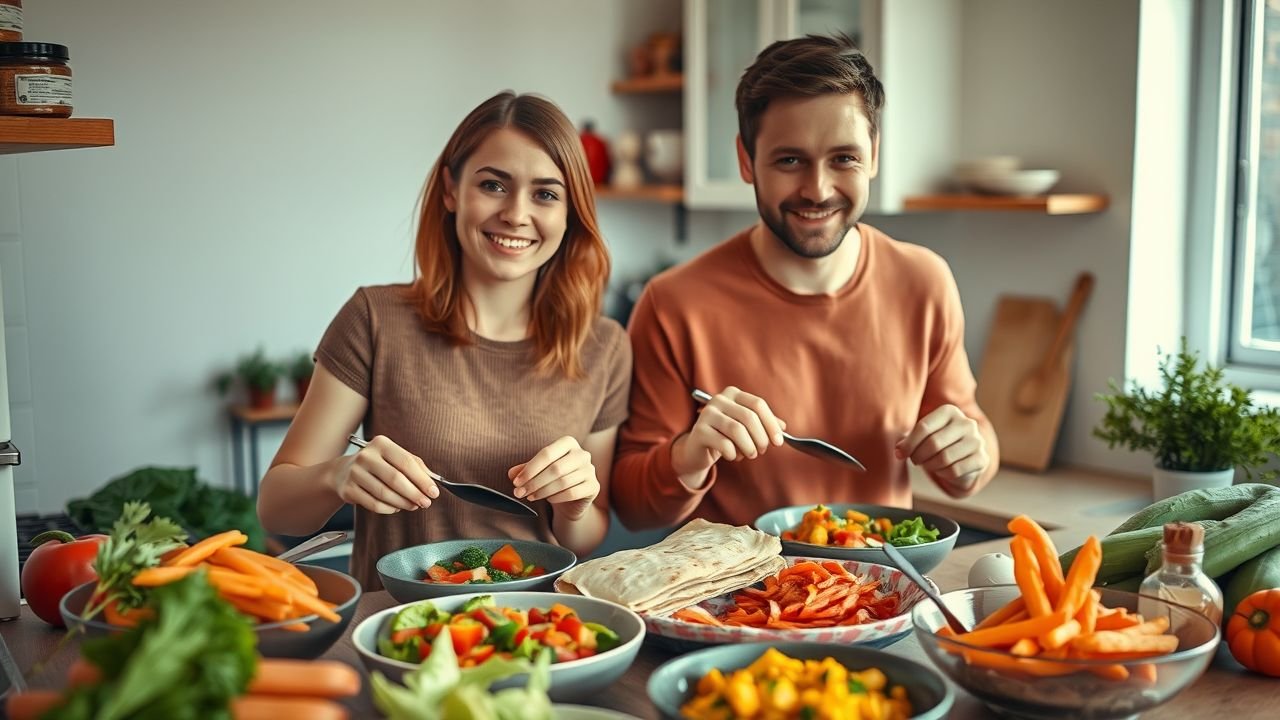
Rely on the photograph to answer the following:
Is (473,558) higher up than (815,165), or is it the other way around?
(815,165)

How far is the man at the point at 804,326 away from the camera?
6.07 ft

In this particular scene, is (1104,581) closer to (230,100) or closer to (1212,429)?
(1212,429)

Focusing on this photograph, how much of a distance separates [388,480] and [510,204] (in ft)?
1.54

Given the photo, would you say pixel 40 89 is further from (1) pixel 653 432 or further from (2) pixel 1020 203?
(2) pixel 1020 203

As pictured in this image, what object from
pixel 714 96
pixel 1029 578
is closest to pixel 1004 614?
pixel 1029 578

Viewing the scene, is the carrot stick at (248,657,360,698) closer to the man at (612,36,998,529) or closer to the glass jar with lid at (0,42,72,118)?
the glass jar with lid at (0,42,72,118)

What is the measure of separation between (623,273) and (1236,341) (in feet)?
6.61

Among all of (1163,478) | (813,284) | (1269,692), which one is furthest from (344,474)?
(1163,478)

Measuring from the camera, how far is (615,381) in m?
1.91

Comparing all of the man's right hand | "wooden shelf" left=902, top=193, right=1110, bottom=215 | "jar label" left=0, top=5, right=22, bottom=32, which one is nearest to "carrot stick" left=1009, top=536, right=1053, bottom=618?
the man's right hand

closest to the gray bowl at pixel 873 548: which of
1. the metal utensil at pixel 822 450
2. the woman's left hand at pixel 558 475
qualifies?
the metal utensil at pixel 822 450

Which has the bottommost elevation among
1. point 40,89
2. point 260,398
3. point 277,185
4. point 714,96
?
point 260,398

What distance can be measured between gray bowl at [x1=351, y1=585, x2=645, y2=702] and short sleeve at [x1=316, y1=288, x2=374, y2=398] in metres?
0.57

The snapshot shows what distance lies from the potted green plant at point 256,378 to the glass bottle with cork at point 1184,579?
116 inches
